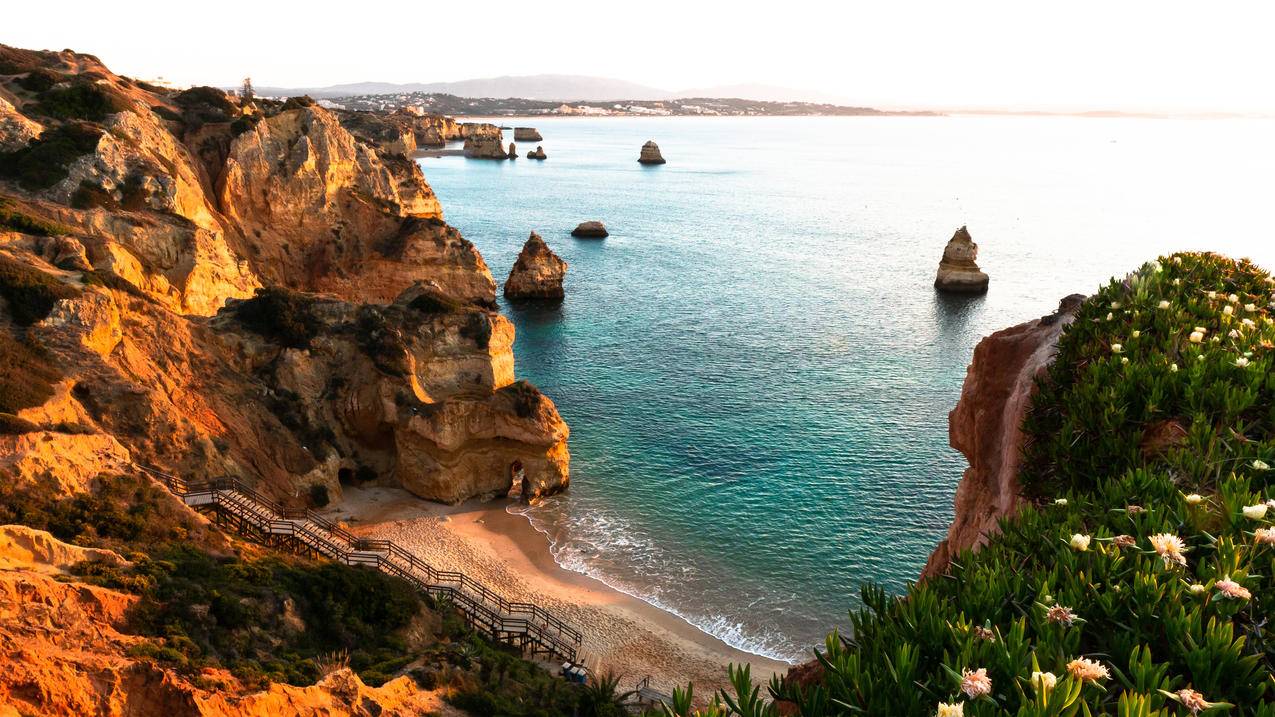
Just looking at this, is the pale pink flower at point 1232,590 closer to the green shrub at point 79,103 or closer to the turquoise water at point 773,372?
the turquoise water at point 773,372

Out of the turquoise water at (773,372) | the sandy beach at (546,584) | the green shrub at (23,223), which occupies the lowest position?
the sandy beach at (546,584)

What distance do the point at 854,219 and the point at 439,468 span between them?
385 feet

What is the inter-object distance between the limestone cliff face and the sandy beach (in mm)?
12814

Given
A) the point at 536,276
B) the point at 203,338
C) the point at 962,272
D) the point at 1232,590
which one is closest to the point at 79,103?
the point at 203,338

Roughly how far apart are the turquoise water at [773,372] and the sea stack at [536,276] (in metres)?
2.44

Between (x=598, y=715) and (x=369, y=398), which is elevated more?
(x=369, y=398)

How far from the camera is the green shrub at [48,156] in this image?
4566cm

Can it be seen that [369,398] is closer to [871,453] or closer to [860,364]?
[871,453]

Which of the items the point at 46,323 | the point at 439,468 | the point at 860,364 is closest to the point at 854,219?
the point at 860,364

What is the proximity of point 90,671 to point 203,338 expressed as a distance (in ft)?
88.7

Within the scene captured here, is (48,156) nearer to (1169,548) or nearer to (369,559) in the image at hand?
(369,559)

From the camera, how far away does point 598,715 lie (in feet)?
78.6

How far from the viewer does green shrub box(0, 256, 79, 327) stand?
31.6 meters

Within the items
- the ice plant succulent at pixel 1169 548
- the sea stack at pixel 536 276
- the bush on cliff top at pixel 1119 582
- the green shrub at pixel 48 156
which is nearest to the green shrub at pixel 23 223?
the green shrub at pixel 48 156
